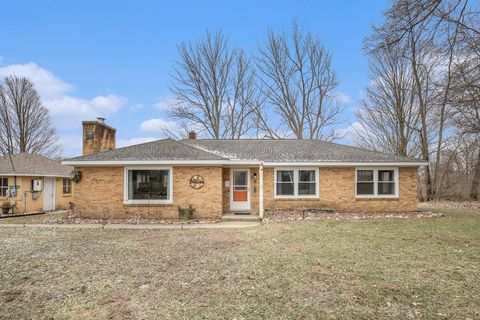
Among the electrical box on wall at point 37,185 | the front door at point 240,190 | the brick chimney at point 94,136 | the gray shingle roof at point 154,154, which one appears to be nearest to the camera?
the gray shingle roof at point 154,154

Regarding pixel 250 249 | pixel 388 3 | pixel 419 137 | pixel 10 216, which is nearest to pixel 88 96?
pixel 10 216

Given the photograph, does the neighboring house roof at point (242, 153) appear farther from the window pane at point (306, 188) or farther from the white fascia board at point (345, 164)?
the window pane at point (306, 188)

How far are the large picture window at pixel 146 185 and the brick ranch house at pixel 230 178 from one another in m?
0.04

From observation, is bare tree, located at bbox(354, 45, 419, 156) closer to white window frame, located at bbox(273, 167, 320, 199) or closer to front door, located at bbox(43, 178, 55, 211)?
white window frame, located at bbox(273, 167, 320, 199)

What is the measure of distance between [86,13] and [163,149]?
20.4 feet

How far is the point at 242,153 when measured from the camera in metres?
15.7

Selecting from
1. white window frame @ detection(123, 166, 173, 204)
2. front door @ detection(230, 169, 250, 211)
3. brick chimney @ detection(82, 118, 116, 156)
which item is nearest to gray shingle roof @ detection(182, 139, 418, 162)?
front door @ detection(230, 169, 250, 211)

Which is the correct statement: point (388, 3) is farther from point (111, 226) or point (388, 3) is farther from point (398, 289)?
point (111, 226)

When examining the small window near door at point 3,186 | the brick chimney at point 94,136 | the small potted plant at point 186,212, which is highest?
the brick chimney at point 94,136

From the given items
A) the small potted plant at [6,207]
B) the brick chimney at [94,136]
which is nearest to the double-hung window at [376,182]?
the brick chimney at [94,136]

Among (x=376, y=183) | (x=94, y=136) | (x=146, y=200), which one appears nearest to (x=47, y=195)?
(x=94, y=136)

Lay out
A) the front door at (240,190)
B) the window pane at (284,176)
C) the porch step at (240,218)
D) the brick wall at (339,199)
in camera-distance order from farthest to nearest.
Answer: the window pane at (284,176) < the brick wall at (339,199) < the front door at (240,190) < the porch step at (240,218)

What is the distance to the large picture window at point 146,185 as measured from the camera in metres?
12.6

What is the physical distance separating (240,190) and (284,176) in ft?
7.36
